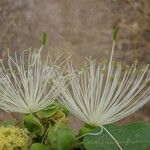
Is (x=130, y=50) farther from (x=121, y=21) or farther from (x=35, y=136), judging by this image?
(x=35, y=136)

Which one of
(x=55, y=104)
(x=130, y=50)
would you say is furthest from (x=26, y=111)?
(x=130, y=50)

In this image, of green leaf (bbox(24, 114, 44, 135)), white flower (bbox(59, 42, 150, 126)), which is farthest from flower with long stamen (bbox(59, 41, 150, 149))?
green leaf (bbox(24, 114, 44, 135))

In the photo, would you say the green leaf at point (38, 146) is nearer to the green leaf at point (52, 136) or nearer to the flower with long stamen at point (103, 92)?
the green leaf at point (52, 136)

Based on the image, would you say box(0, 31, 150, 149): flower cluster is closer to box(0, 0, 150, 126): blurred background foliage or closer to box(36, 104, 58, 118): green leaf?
box(36, 104, 58, 118): green leaf

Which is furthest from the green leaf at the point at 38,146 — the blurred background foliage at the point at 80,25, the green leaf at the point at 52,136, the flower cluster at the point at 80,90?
the blurred background foliage at the point at 80,25

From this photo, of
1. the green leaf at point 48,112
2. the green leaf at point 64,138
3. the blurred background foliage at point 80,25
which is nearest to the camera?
the green leaf at point 64,138

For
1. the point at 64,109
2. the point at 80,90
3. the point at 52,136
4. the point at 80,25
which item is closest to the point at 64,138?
the point at 52,136

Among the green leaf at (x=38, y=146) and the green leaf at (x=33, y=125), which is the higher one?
the green leaf at (x=33, y=125)

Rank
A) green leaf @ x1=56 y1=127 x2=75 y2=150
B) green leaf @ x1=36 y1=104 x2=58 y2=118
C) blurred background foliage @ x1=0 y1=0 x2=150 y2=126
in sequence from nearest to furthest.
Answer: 1. green leaf @ x1=56 y1=127 x2=75 y2=150
2. green leaf @ x1=36 y1=104 x2=58 y2=118
3. blurred background foliage @ x1=0 y1=0 x2=150 y2=126
